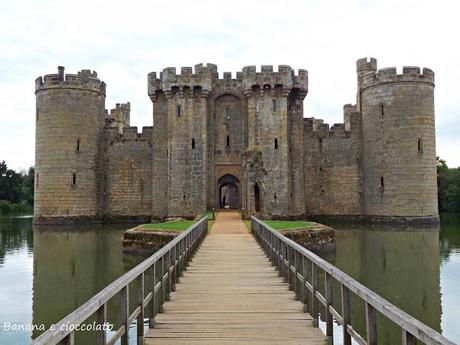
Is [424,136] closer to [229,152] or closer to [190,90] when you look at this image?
[229,152]

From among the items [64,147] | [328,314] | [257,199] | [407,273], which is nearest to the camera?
[328,314]

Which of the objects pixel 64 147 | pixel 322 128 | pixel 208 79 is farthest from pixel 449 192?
pixel 64 147

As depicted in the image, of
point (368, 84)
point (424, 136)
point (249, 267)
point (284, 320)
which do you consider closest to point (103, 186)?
point (368, 84)

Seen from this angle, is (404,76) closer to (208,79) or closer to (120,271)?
(208,79)

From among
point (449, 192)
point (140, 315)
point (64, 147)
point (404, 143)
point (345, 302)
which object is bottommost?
point (140, 315)

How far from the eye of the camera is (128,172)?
1324 inches

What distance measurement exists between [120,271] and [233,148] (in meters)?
18.6

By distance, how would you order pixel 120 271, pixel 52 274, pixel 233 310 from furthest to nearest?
pixel 120 271 < pixel 52 274 < pixel 233 310

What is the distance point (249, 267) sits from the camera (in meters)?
10.9

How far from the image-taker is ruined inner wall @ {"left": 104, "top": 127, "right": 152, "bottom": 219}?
33.4 metres

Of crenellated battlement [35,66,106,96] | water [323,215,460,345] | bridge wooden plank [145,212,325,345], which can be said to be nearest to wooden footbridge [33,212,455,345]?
bridge wooden plank [145,212,325,345]

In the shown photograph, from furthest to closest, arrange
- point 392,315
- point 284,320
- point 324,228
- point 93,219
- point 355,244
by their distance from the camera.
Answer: point 93,219 < point 355,244 < point 324,228 < point 284,320 < point 392,315

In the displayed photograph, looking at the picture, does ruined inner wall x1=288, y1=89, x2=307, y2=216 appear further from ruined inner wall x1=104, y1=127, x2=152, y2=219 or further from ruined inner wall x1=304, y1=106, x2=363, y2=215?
ruined inner wall x1=104, y1=127, x2=152, y2=219

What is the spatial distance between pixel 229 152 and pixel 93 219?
9449mm
